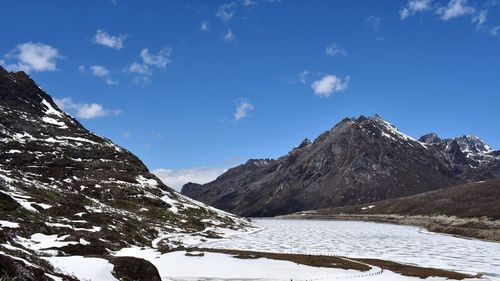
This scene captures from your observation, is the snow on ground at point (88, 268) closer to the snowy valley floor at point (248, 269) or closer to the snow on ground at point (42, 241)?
the snowy valley floor at point (248, 269)

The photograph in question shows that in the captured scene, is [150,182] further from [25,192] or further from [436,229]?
[436,229]

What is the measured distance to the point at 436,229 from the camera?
6270 inches

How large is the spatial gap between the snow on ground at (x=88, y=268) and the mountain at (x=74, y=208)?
1.04 metres

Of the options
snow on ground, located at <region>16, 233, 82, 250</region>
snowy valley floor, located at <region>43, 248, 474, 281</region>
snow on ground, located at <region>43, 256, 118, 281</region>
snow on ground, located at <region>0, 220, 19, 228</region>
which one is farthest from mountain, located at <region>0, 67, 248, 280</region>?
snowy valley floor, located at <region>43, 248, 474, 281</region>

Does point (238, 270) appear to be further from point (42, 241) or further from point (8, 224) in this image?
point (8, 224)

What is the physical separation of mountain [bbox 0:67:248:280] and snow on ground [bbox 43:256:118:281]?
104cm

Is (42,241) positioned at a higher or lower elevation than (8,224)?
lower

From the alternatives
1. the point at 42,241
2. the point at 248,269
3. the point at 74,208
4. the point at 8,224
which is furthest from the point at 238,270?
the point at 74,208

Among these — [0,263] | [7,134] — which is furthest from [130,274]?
[7,134]

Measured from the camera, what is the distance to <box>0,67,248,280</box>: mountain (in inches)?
2231

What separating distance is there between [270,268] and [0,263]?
41541mm

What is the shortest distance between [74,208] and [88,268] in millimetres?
65722

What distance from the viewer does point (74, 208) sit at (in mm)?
96250

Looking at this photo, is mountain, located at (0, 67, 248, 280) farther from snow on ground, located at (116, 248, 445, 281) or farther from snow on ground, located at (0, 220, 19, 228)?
snow on ground, located at (116, 248, 445, 281)
